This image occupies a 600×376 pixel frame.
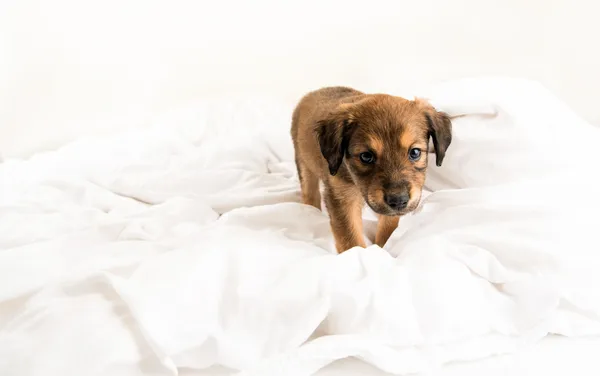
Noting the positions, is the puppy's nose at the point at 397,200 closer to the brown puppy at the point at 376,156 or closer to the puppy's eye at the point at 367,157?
the brown puppy at the point at 376,156

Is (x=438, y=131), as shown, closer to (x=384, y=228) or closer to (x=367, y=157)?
(x=367, y=157)

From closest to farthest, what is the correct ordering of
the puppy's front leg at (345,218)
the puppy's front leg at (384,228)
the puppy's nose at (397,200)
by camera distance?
the puppy's nose at (397,200) → the puppy's front leg at (345,218) → the puppy's front leg at (384,228)

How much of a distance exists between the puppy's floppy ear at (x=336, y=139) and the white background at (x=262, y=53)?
1.85 meters

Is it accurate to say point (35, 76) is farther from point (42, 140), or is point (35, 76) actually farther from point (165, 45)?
point (165, 45)

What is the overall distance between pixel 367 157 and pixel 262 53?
6.74ft

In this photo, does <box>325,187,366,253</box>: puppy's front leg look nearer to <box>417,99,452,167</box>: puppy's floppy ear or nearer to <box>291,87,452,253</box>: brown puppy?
<box>291,87,452,253</box>: brown puppy

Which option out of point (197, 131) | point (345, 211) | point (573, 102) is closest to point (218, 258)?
point (345, 211)

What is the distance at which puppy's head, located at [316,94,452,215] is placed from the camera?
1.50 metres

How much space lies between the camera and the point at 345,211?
1751mm

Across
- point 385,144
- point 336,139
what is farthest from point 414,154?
point 336,139

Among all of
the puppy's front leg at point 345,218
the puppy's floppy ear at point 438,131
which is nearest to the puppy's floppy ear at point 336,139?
the puppy's front leg at point 345,218

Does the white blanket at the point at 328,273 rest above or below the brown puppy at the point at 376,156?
below

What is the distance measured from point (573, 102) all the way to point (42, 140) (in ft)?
11.4

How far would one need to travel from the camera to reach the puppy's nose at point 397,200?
1.46 metres
